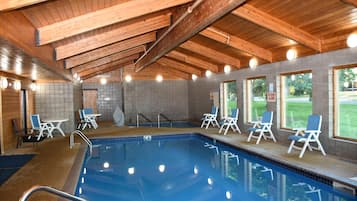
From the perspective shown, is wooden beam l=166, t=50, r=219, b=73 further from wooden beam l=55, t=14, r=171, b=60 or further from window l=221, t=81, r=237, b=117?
wooden beam l=55, t=14, r=171, b=60

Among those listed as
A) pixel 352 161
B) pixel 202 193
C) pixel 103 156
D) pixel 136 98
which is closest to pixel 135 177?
pixel 202 193

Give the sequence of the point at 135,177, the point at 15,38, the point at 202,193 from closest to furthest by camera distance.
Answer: the point at 15,38, the point at 202,193, the point at 135,177

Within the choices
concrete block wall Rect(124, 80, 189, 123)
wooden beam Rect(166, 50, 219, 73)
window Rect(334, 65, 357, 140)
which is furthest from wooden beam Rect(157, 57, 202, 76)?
window Rect(334, 65, 357, 140)

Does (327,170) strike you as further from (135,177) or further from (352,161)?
(135,177)

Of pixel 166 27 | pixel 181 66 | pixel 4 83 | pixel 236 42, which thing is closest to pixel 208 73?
pixel 181 66

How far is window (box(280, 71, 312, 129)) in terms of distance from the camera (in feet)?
23.4

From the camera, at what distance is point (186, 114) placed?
15234mm

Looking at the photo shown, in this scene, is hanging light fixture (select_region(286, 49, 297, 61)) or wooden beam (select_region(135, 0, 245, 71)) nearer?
wooden beam (select_region(135, 0, 245, 71))

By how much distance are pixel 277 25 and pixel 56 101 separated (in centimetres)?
775

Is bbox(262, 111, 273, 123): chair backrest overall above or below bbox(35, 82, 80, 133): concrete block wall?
below

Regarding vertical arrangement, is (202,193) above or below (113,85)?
below

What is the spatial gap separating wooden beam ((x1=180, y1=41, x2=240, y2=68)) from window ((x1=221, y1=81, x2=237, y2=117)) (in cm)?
111

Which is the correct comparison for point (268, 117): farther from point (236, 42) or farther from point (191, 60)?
point (191, 60)

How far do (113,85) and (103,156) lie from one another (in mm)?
7534
